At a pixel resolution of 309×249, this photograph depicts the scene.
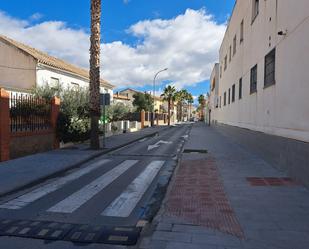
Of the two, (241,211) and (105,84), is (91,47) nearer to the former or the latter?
(241,211)

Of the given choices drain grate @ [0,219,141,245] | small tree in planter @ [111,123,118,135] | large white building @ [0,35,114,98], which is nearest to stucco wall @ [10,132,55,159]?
drain grate @ [0,219,141,245]

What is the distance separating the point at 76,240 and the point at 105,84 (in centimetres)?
3900

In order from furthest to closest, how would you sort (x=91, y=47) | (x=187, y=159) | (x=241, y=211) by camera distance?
1. (x=91, y=47)
2. (x=187, y=159)
3. (x=241, y=211)

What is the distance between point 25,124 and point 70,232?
9.62 metres

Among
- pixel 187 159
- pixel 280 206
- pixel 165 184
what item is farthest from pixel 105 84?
pixel 280 206

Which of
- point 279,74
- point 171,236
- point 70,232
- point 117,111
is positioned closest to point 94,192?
point 70,232

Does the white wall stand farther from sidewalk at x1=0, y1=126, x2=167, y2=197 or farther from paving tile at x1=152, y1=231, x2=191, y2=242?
paving tile at x1=152, y1=231, x2=191, y2=242

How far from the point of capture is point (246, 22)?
19.0 meters

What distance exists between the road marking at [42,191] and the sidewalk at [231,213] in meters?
2.80

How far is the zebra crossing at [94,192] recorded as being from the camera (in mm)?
6867

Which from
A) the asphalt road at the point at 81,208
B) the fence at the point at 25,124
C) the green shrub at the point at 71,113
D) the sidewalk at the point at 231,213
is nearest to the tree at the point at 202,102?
the green shrub at the point at 71,113

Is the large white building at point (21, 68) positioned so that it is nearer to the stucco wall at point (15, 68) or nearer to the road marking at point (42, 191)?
the stucco wall at point (15, 68)

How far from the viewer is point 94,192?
27.2 feet

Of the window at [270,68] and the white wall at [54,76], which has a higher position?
the white wall at [54,76]
